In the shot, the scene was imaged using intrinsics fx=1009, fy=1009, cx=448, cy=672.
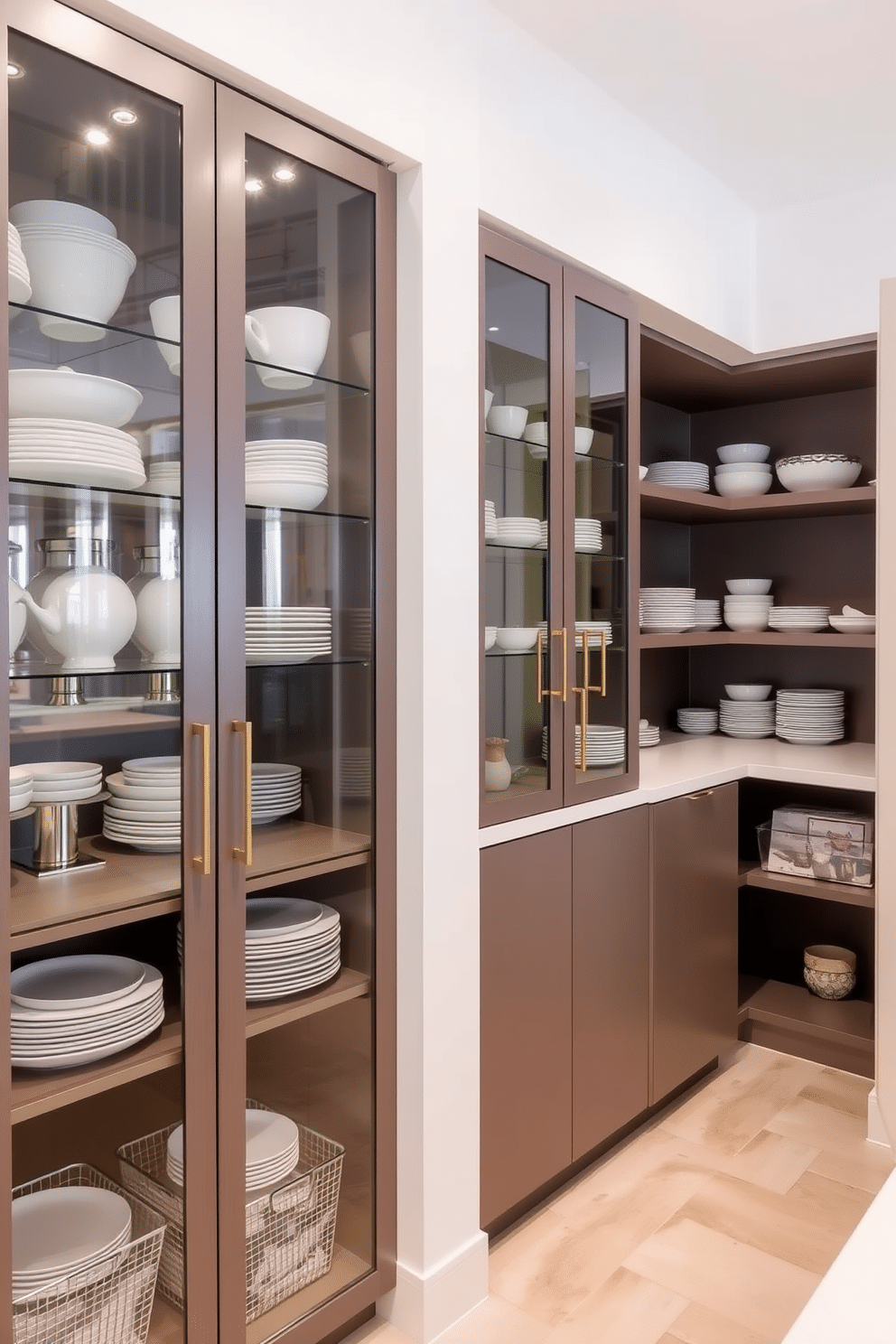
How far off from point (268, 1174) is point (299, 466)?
1.23m

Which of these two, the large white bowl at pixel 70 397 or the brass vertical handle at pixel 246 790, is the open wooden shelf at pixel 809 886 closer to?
the brass vertical handle at pixel 246 790

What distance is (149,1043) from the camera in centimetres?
156

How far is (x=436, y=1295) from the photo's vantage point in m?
1.96

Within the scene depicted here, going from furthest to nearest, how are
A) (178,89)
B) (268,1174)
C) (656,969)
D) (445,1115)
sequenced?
(656,969), (445,1115), (268,1174), (178,89)

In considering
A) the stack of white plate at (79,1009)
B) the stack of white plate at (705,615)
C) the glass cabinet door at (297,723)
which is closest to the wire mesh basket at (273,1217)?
the glass cabinet door at (297,723)

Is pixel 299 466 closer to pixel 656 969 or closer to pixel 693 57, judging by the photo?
pixel 693 57

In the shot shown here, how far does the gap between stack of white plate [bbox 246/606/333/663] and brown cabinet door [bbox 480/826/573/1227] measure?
631 millimetres

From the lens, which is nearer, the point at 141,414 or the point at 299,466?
the point at 141,414

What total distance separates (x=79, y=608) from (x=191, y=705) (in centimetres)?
A: 23

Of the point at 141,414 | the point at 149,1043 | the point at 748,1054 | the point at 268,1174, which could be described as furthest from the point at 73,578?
the point at 748,1054

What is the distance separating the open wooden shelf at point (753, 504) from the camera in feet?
9.92

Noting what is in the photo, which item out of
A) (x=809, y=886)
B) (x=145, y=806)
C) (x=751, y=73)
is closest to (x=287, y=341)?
(x=145, y=806)

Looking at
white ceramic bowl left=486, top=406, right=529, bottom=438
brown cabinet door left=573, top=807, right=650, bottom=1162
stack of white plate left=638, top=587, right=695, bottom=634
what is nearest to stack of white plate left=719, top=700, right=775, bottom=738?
stack of white plate left=638, top=587, right=695, bottom=634

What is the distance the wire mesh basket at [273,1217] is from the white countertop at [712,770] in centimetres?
69
